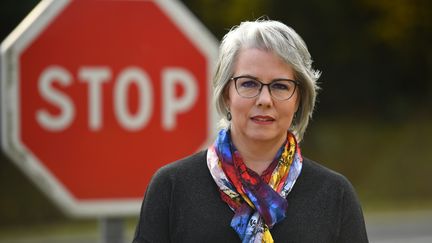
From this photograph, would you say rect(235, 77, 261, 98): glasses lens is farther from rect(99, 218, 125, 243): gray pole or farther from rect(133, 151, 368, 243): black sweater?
rect(99, 218, 125, 243): gray pole

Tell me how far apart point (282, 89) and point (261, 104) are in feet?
0.23

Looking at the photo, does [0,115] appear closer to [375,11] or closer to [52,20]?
[52,20]

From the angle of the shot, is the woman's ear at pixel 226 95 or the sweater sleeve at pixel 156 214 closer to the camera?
the sweater sleeve at pixel 156 214

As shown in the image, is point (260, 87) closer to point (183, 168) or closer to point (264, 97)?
point (264, 97)

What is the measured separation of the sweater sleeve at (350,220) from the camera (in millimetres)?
2244

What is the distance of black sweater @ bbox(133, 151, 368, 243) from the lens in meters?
2.18

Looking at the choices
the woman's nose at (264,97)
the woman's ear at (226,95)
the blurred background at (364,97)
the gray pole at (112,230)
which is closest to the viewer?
the woman's nose at (264,97)

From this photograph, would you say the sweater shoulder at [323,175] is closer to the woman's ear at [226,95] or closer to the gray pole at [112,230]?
the woman's ear at [226,95]

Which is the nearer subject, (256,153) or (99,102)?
(256,153)

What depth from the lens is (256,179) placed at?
7.27 ft

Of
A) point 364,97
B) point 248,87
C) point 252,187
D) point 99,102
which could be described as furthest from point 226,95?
point 364,97

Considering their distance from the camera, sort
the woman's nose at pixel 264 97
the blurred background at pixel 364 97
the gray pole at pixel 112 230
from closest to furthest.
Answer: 1. the woman's nose at pixel 264 97
2. the gray pole at pixel 112 230
3. the blurred background at pixel 364 97

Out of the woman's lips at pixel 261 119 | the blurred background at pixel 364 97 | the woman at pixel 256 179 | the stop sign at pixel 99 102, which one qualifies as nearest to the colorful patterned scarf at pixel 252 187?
the woman at pixel 256 179

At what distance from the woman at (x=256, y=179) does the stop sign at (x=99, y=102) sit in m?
0.29
